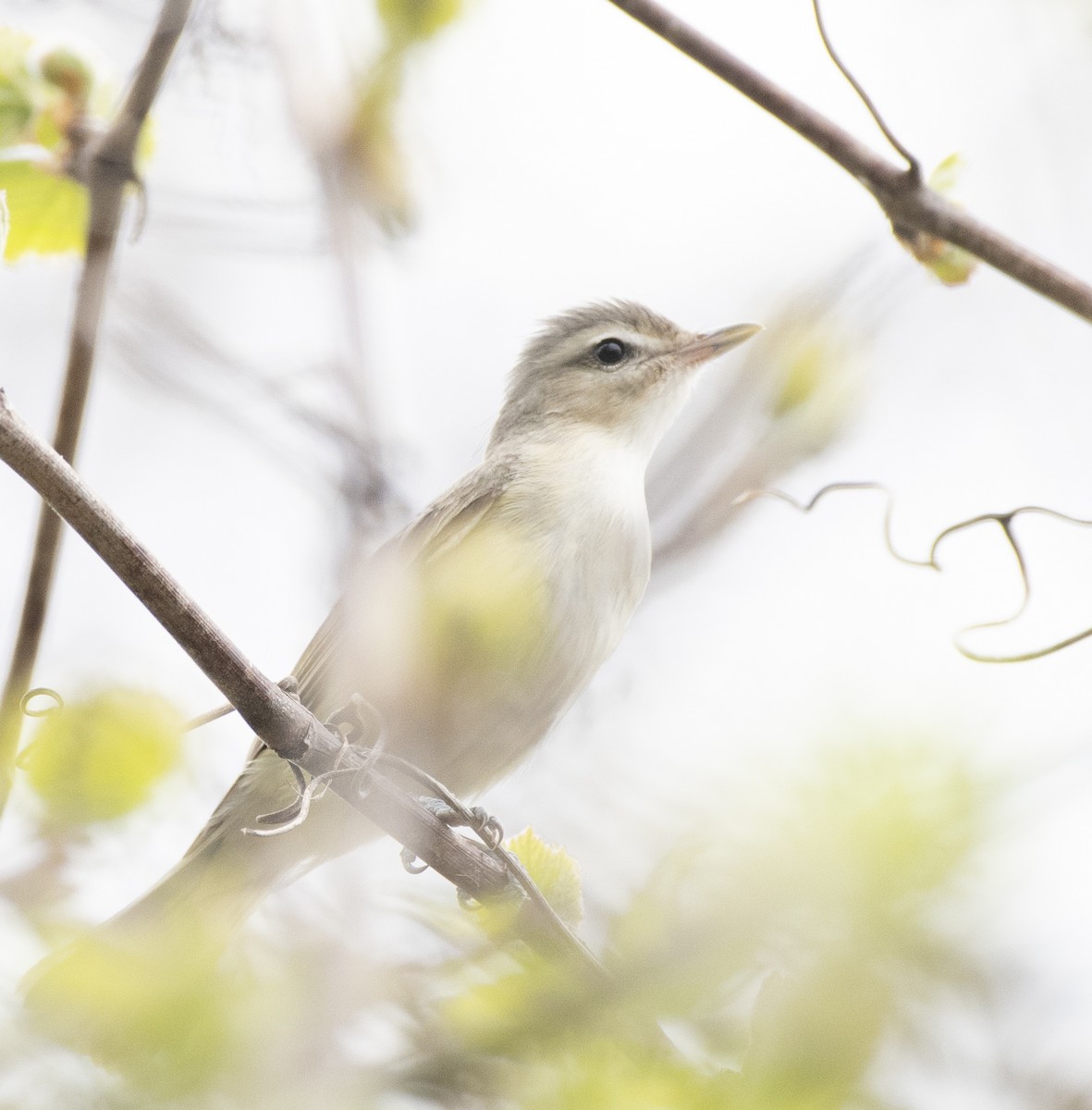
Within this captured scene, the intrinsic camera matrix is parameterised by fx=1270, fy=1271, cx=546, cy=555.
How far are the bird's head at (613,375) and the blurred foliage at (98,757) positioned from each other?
2.48 metres

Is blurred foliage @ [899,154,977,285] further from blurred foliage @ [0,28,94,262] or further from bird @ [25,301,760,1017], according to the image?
blurred foliage @ [0,28,94,262]

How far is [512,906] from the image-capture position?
1754 millimetres

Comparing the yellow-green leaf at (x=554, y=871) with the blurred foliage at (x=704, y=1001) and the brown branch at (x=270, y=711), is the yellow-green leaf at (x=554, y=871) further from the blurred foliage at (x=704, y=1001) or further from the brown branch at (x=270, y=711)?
the blurred foliage at (x=704, y=1001)

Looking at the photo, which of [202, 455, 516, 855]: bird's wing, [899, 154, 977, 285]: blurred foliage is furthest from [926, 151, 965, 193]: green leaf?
[202, 455, 516, 855]: bird's wing

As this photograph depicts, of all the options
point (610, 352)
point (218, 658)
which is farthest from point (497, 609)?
point (610, 352)

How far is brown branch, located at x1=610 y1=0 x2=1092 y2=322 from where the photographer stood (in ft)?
4.68

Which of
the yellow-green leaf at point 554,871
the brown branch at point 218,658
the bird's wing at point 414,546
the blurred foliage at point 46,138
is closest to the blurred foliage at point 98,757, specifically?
the brown branch at point 218,658

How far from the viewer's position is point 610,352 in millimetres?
4215

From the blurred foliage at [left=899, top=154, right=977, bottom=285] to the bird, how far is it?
0.98 meters

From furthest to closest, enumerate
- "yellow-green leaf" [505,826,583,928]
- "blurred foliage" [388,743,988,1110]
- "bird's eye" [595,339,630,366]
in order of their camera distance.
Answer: "bird's eye" [595,339,630,366] → "yellow-green leaf" [505,826,583,928] → "blurred foliage" [388,743,988,1110]

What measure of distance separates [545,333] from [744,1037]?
3.65 meters

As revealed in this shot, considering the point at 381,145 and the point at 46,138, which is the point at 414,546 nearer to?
the point at 381,145

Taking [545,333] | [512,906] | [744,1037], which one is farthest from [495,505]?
[744,1037]

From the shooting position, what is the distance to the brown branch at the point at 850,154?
4.68 ft
